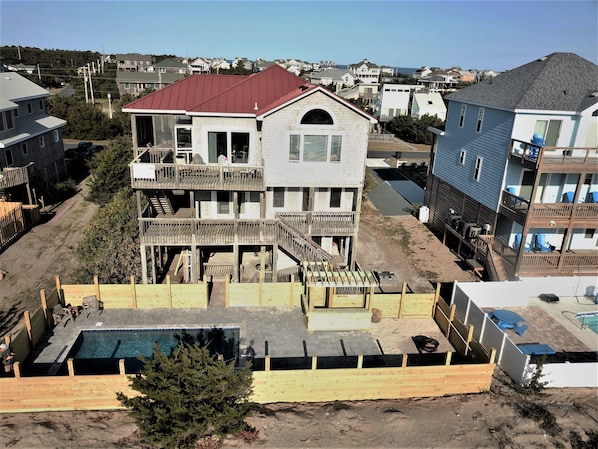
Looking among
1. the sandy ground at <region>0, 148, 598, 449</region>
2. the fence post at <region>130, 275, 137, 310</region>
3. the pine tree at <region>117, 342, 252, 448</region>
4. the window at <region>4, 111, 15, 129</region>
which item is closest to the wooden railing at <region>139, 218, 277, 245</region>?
the fence post at <region>130, 275, 137, 310</region>

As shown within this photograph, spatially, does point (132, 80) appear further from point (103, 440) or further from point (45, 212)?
point (103, 440)

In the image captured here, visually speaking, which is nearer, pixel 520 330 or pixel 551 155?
pixel 520 330

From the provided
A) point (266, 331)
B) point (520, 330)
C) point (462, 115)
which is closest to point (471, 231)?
point (520, 330)

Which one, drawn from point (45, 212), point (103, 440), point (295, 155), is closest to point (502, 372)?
point (295, 155)

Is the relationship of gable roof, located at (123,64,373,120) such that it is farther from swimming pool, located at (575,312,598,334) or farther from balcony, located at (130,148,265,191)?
swimming pool, located at (575,312,598,334)

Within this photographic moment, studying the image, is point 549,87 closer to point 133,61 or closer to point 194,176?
point 194,176

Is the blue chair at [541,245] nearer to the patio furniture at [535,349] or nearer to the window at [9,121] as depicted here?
the patio furniture at [535,349]
